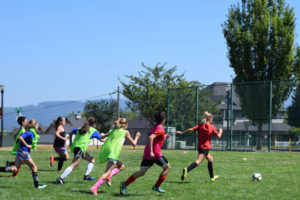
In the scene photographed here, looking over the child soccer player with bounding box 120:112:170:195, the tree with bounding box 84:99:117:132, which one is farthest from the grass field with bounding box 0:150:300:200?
the tree with bounding box 84:99:117:132

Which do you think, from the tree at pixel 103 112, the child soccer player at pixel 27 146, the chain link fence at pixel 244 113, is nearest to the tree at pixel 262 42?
Answer: the chain link fence at pixel 244 113

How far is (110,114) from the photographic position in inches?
3088

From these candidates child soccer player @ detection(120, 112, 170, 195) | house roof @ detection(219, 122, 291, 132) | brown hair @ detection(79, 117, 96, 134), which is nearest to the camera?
child soccer player @ detection(120, 112, 170, 195)

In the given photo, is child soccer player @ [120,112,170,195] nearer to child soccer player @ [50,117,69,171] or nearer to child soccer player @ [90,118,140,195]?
child soccer player @ [90,118,140,195]

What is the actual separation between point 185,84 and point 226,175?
1907 inches

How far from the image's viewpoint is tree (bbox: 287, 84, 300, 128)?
32.1 meters

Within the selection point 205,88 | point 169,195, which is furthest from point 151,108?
point 169,195

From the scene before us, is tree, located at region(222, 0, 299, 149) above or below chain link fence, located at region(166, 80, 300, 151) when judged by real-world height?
above

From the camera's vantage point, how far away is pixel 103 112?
258 ft

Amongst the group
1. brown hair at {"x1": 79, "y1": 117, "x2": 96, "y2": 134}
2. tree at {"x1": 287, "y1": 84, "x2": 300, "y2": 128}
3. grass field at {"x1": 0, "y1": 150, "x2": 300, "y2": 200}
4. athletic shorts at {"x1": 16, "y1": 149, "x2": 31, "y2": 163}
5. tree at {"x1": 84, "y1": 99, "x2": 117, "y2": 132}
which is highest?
tree at {"x1": 84, "y1": 99, "x2": 117, "y2": 132}

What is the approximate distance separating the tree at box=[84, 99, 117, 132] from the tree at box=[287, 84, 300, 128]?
47256 mm

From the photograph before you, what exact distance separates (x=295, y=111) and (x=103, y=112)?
161ft

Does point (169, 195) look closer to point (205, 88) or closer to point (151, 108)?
point (205, 88)

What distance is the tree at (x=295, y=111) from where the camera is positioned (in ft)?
105
